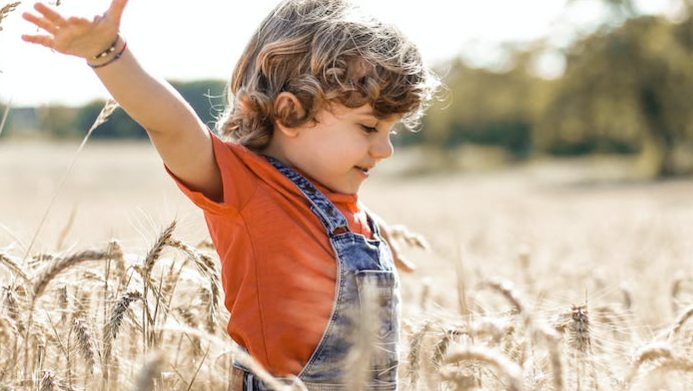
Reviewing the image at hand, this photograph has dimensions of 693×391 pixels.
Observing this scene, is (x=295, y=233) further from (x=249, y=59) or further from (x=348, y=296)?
(x=249, y=59)

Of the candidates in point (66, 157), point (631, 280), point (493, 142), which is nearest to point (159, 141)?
point (631, 280)

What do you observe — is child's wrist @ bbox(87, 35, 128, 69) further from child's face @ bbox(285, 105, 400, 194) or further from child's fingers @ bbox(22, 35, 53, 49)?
child's face @ bbox(285, 105, 400, 194)

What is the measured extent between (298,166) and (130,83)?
0.59 m

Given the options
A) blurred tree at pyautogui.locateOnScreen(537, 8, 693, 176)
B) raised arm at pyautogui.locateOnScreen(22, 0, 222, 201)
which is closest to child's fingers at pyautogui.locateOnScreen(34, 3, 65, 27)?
raised arm at pyautogui.locateOnScreen(22, 0, 222, 201)

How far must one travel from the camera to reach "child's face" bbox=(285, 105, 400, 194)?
2.09 meters

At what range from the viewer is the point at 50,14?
1632 millimetres

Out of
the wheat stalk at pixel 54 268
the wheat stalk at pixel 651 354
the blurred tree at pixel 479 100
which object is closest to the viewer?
the wheat stalk at pixel 651 354

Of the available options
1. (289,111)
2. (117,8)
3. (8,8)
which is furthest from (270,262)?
(8,8)

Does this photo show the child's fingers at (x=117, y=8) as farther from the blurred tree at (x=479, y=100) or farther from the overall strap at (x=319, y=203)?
the blurred tree at (x=479, y=100)

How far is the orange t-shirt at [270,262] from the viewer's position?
193 centimetres

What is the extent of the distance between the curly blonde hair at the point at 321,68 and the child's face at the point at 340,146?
3 cm

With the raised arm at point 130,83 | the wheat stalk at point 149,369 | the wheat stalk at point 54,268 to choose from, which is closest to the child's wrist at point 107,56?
the raised arm at point 130,83

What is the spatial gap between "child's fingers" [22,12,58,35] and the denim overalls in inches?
26.5

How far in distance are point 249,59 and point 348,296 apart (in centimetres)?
78
